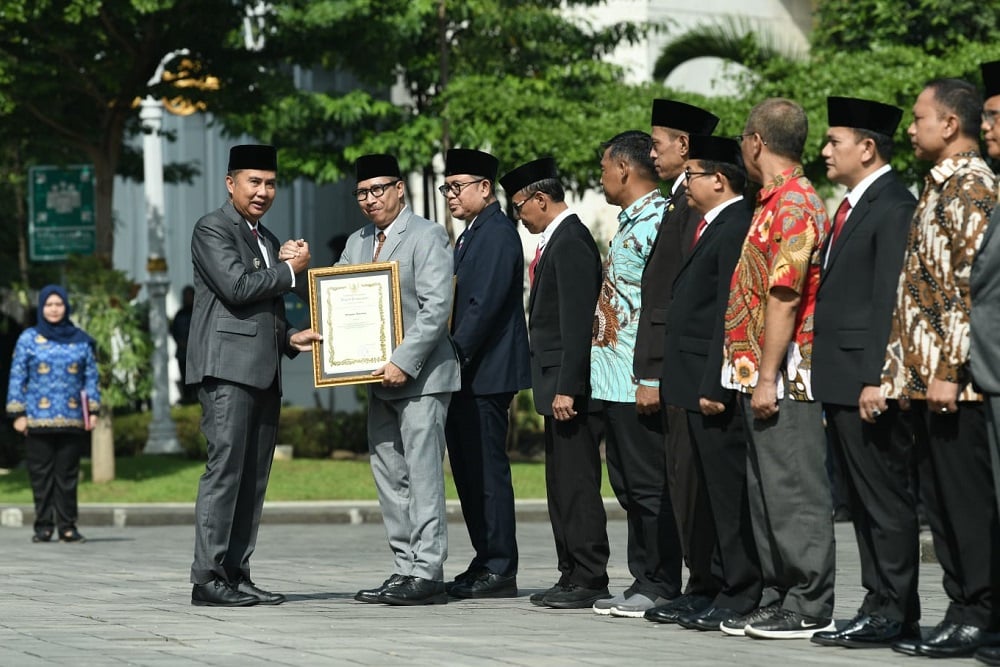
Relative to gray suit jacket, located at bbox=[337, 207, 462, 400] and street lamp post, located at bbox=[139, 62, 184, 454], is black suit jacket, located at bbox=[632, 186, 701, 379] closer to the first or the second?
gray suit jacket, located at bbox=[337, 207, 462, 400]

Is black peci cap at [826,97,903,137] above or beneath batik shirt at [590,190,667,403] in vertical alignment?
above

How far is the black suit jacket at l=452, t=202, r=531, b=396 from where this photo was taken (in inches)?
383

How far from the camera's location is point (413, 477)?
9367 millimetres

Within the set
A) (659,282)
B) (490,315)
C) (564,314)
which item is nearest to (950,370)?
(659,282)

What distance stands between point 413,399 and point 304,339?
0.62 metres

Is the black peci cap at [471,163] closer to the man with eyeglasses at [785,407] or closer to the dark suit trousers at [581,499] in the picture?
the dark suit trousers at [581,499]

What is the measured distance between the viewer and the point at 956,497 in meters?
7.20

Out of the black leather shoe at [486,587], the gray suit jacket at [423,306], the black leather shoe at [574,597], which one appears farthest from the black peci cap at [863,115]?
the black leather shoe at [486,587]

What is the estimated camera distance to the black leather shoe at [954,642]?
23.5 feet

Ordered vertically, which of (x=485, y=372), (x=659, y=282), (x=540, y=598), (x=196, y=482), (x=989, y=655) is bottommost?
(x=196, y=482)

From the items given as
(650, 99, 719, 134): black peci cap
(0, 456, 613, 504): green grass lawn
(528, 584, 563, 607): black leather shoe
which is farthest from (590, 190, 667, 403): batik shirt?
(0, 456, 613, 504): green grass lawn

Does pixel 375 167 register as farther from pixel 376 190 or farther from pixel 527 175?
pixel 527 175

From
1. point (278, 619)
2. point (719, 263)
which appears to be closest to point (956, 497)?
point (719, 263)

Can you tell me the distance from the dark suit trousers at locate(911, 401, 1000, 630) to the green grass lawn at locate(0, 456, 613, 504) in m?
10.6
